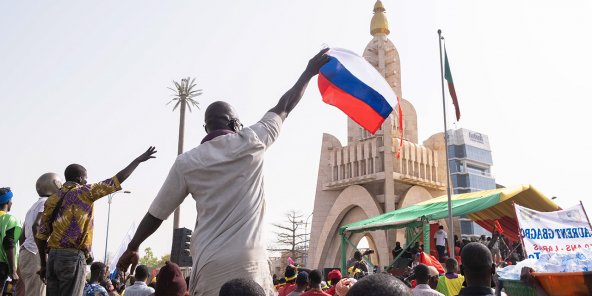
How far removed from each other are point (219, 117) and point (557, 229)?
806 centimetres

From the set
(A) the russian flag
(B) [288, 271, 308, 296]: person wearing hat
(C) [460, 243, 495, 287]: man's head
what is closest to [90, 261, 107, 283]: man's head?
(B) [288, 271, 308, 296]: person wearing hat

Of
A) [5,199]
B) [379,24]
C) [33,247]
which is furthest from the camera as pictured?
[379,24]

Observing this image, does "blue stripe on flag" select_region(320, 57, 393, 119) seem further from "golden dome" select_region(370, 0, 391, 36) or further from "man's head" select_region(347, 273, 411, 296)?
"golden dome" select_region(370, 0, 391, 36)

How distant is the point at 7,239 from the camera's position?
6039 mm

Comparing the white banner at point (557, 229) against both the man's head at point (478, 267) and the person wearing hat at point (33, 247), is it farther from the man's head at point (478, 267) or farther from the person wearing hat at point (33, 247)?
the person wearing hat at point (33, 247)

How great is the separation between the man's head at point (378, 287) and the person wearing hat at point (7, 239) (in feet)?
17.9

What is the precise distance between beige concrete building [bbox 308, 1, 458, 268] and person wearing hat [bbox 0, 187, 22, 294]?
26.0 metres

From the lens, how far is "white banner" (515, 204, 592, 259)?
9.26 metres

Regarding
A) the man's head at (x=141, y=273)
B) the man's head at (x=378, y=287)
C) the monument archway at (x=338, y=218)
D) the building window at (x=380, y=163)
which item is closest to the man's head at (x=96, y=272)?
the man's head at (x=141, y=273)

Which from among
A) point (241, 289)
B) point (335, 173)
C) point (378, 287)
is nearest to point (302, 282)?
point (241, 289)

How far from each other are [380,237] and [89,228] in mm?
27247

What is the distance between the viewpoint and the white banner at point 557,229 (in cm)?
926

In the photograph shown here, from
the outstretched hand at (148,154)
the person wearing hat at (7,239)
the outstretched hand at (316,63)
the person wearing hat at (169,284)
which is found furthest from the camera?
the person wearing hat at (7,239)

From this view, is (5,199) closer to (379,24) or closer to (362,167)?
(362,167)
